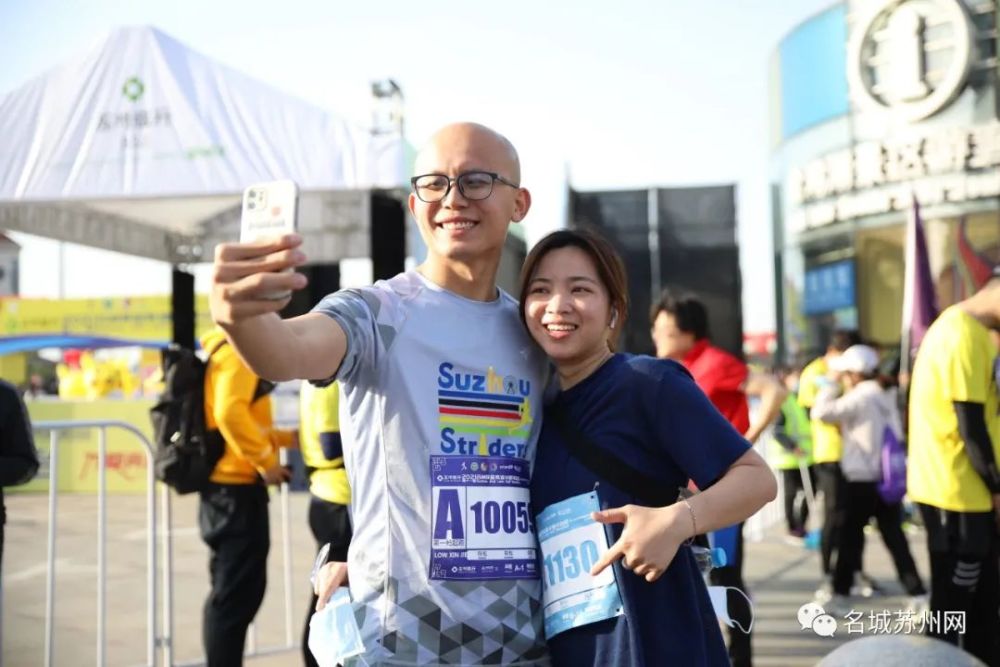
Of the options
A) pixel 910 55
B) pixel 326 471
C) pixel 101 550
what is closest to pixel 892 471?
pixel 326 471

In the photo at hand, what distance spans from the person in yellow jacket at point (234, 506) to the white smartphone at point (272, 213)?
9.81ft

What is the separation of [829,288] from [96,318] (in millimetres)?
22255

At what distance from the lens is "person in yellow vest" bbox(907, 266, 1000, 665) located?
3809 millimetres

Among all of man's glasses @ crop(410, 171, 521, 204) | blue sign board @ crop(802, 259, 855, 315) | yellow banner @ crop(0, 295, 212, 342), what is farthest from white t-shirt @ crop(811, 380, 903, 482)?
yellow banner @ crop(0, 295, 212, 342)

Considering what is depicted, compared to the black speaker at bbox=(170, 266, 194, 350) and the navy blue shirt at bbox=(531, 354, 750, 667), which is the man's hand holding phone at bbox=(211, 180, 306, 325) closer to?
the navy blue shirt at bbox=(531, 354, 750, 667)

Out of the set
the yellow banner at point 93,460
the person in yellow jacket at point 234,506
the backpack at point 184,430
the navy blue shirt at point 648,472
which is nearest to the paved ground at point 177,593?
the person in yellow jacket at point 234,506

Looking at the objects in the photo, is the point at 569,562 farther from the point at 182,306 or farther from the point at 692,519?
the point at 182,306

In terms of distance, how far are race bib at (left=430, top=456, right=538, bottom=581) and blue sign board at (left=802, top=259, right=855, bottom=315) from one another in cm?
1879

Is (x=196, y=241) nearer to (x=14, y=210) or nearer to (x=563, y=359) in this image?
(x=14, y=210)

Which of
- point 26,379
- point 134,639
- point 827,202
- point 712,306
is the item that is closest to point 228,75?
point 134,639

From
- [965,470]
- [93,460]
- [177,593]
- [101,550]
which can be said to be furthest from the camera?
[93,460]

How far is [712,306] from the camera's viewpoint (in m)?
8.16

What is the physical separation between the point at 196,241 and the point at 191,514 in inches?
163

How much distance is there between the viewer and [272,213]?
124 cm
